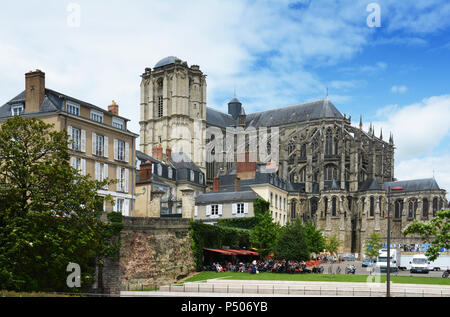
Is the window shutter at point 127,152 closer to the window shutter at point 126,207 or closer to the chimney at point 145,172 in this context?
the window shutter at point 126,207

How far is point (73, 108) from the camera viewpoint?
37469mm

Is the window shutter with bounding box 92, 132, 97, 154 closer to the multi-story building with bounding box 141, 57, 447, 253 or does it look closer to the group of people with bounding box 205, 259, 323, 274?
the group of people with bounding box 205, 259, 323, 274

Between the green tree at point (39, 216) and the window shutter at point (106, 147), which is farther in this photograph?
the window shutter at point (106, 147)

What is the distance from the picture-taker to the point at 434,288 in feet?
100

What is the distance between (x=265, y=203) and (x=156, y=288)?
2386 centimetres

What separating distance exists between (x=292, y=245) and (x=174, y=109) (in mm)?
58528

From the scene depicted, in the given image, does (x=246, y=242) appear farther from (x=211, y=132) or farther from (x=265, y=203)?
(x=211, y=132)

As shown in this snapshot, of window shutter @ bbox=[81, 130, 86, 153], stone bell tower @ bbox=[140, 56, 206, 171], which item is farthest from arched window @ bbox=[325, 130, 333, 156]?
window shutter @ bbox=[81, 130, 86, 153]

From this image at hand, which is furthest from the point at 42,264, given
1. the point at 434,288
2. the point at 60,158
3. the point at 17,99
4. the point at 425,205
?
the point at 425,205

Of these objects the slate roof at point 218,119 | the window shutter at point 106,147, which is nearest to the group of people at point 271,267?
the window shutter at point 106,147

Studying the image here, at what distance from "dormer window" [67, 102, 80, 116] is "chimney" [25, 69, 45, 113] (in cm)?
175

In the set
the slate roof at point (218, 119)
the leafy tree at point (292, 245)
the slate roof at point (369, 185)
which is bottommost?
the leafy tree at point (292, 245)

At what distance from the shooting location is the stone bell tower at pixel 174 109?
321ft

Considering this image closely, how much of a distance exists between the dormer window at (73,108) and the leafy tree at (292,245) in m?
18.7
